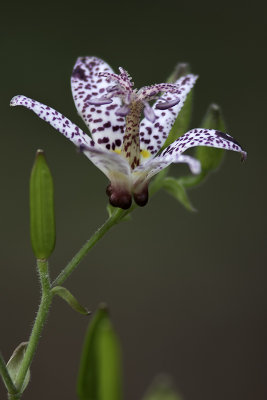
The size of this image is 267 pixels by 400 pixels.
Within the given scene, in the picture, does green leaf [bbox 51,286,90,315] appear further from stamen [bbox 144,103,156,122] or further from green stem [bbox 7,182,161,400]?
stamen [bbox 144,103,156,122]

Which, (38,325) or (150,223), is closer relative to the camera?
(38,325)

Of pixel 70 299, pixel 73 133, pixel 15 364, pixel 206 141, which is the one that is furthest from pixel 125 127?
pixel 15 364

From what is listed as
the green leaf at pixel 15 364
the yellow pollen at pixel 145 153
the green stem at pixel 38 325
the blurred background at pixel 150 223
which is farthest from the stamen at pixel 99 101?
the blurred background at pixel 150 223

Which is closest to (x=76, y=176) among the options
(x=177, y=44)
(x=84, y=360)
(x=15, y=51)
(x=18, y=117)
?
(x=18, y=117)

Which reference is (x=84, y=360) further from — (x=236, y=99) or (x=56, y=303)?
(x=236, y=99)

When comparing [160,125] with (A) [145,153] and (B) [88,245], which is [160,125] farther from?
(B) [88,245]

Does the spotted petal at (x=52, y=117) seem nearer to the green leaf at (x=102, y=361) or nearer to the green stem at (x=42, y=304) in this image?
the green stem at (x=42, y=304)
